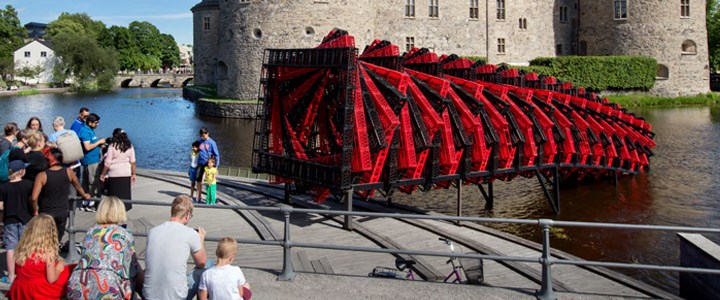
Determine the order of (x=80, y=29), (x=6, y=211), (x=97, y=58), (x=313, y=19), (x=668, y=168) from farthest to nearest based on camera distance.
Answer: (x=80, y=29), (x=97, y=58), (x=313, y=19), (x=668, y=168), (x=6, y=211)

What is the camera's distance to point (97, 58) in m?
70.6

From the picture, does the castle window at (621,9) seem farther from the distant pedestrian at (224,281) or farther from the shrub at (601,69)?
the distant pedestrian at (224,281)

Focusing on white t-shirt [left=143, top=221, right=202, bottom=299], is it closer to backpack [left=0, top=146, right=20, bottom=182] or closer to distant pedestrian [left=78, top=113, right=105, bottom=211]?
backpack [left=0, top=146, right=20, bottom=182]

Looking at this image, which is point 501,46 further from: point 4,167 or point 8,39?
point 8,39

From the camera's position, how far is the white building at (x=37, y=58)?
85.7 m

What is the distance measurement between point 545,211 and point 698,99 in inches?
1578

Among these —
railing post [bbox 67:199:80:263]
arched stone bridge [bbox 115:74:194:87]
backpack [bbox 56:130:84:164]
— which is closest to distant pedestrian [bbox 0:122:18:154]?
backpack [bbox 56:130:84:164]

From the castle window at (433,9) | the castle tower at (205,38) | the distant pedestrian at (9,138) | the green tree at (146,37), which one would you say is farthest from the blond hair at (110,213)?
the green tree at (146,37)

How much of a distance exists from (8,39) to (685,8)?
85003 mm

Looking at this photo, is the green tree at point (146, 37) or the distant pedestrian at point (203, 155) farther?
the green tree at point (146, 37)

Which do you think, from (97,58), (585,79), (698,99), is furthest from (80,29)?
(698,99)

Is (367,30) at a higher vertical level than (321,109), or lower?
higher

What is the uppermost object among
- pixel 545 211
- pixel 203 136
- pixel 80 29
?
pixel 80 29

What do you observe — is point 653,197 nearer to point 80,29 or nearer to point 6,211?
point 6,211
